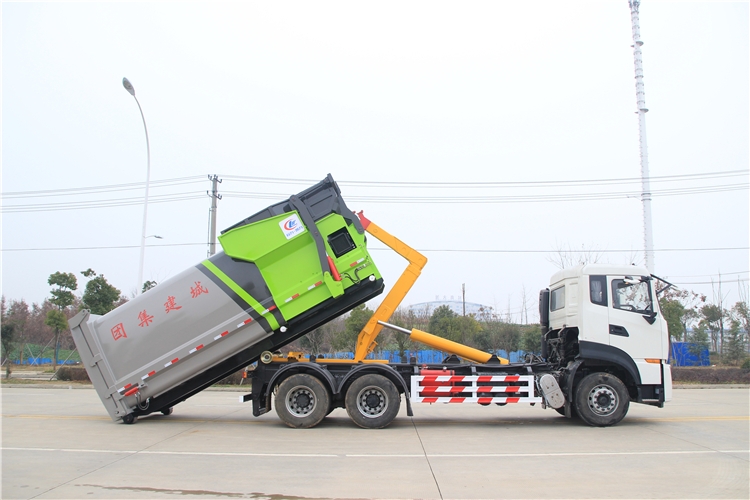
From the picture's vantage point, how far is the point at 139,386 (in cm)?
949

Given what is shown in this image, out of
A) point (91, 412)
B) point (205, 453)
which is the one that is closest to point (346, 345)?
point (91, 412)

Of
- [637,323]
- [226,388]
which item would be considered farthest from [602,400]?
[226,388]

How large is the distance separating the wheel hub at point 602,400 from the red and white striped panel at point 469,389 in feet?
3.42

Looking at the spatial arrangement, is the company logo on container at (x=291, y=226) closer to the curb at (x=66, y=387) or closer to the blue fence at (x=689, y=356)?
the curb at (x=66, y=387)

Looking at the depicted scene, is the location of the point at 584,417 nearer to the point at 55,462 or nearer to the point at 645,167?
the point at 55,462

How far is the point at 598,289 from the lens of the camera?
10.0 m

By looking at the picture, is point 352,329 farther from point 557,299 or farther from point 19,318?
point 19,318

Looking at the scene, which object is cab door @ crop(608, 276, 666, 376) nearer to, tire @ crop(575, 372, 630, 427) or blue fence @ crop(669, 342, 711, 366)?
tire @ crop(575, 372, 630, 427)

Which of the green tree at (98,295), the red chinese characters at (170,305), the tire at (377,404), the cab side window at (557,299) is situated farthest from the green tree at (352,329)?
the red chinese characters at (170,305)

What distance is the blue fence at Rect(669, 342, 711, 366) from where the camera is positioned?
87.3 feet

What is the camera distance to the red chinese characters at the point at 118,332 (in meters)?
9.45

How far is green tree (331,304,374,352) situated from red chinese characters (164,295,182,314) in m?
14.2

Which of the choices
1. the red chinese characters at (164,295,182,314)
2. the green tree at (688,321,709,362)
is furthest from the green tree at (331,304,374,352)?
the green tree at (688,321,709,362)

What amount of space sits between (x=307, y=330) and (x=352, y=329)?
46.5 ft
